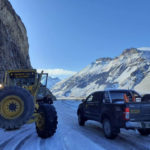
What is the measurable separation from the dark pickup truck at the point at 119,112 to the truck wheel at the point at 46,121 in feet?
6.49

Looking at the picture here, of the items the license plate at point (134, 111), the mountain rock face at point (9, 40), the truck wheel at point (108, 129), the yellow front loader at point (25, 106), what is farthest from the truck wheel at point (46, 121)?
the mountain rock face at point (9, 40)

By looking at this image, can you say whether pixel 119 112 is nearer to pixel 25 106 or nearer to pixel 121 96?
pixel 121 96

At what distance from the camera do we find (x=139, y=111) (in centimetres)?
624

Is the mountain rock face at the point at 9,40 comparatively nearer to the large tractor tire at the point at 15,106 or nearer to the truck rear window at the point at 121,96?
the truck rear window at the point at 121,96

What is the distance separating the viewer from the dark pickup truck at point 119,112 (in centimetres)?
610

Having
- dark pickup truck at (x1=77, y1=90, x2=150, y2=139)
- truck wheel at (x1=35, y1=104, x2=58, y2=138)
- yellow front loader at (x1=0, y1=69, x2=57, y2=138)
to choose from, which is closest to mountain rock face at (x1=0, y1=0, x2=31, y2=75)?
yellow front loader at (x1=0, y1=69, x2=57, y2=138)

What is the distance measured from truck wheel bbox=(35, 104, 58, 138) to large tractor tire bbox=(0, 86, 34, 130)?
1.37m

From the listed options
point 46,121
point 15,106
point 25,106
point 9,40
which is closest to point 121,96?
A: point 46,121

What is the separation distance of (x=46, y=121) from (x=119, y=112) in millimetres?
2490

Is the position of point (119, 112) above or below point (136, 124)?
above

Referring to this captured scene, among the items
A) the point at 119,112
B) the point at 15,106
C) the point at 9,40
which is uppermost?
the point at 9,40

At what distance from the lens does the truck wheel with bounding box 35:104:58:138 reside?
20.7 feet

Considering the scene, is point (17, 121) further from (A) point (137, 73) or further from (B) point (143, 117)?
(A) point (137, 73)

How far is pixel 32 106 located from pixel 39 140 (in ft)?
5.89
